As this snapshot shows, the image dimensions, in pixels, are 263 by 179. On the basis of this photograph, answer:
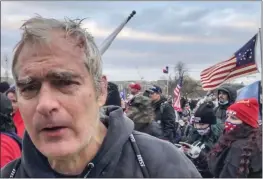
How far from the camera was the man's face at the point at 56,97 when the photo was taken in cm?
173

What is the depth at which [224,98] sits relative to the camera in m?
6.30

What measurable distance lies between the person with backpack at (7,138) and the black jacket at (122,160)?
151cm

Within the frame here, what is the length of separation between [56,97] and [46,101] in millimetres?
43

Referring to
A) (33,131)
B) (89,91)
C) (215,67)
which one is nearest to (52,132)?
(33,131)

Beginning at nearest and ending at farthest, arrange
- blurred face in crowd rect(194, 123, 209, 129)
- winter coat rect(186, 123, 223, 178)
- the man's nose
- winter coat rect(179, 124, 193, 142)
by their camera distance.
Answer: the man's nose
winter coat rect(186, 123, 223, 178)
blurred face in crowd rect(194, 123, 209, 129)
winter coat rect(179, 124, 193, 142)

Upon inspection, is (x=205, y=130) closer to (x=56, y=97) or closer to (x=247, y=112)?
(x=247, y=112)

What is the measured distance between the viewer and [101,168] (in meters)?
1.89

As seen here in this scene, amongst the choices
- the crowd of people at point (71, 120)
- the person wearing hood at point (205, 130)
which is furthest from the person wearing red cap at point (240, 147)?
the crowd of people at point (71, 120)

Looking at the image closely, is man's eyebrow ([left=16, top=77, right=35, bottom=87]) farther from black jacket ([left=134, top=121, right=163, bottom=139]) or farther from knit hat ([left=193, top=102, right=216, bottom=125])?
black jacket ([left=134, top=121, right=163, bottom=139])

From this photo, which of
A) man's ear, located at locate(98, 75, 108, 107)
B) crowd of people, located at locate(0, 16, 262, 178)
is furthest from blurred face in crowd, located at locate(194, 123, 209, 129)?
man's ear, located at locate(98, 75, 108, 107)

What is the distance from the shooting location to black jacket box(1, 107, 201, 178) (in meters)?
1.90

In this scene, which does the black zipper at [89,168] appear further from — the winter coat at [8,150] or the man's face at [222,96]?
the man's face at [222,96]

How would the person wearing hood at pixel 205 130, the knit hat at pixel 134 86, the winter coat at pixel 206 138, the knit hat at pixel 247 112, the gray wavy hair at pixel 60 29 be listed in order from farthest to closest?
the person wearing hood at pixel 205 130 < the winter coat at pixel 206 138 < the knit hat at pixel 134 86 < the knit hat at pixel 247 112 < the gray wavy hair at pixel 60 29

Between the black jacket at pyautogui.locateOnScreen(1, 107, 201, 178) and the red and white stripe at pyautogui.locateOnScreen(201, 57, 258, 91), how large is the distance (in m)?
4.47
